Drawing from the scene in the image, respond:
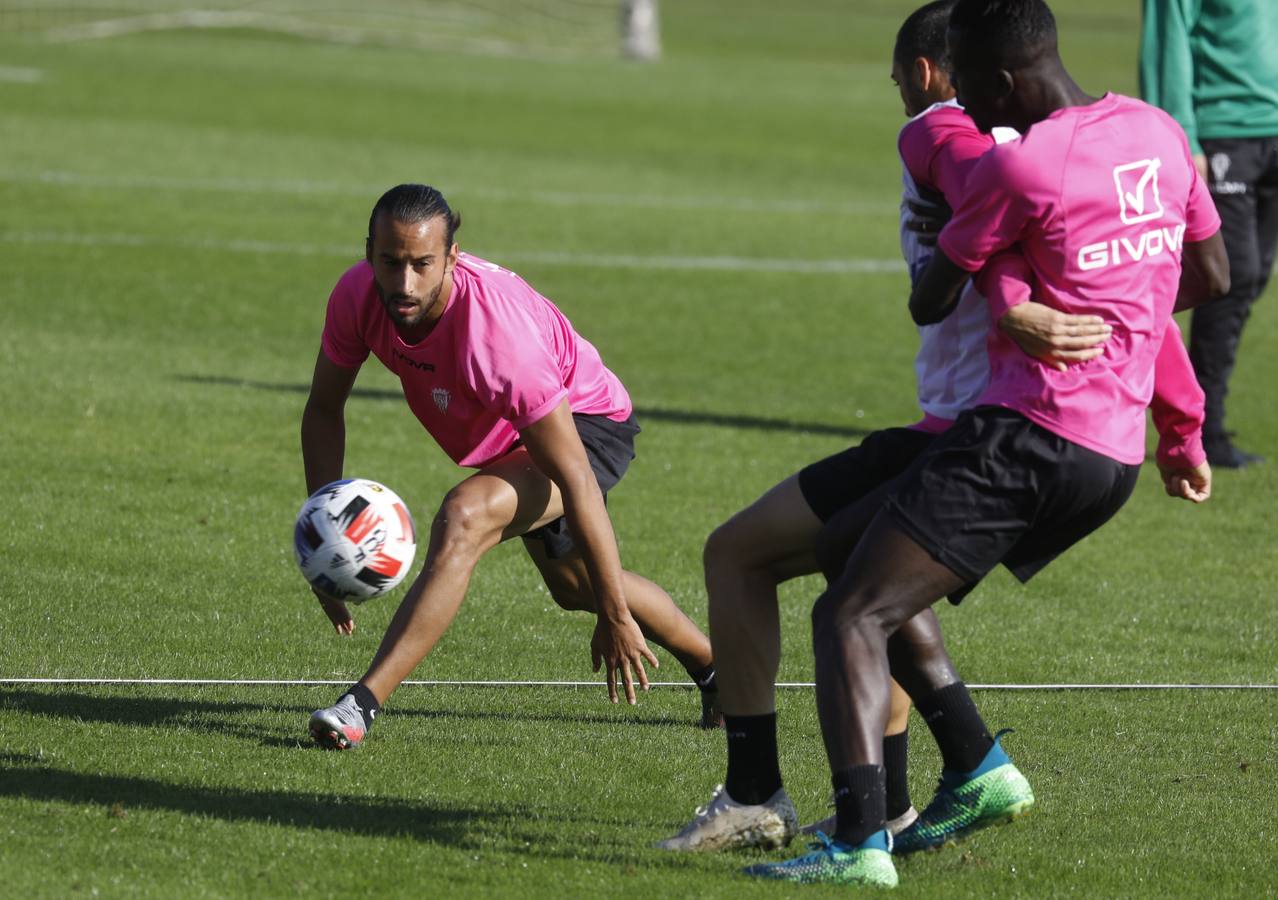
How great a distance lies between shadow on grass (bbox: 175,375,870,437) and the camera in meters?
12.3

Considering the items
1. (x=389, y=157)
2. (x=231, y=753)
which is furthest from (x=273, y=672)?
(x=389, y=157)

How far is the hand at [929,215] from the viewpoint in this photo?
523 cm

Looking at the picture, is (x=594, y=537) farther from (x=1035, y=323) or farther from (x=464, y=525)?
(x=1035, y=323)

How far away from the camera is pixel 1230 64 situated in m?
11.3

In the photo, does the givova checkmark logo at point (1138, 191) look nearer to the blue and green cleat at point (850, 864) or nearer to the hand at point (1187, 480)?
the hand at point (1187, 480)

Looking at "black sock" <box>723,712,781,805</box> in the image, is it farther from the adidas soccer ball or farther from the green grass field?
the adidas soccer ball

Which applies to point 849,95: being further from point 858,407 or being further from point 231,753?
point 231,753

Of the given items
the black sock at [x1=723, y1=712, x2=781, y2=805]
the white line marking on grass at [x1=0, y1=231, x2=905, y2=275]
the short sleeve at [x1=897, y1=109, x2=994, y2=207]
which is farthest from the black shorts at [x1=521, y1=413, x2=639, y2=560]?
the white line marking on grass at [x1=0, y1=231, x2=905, y2=275]

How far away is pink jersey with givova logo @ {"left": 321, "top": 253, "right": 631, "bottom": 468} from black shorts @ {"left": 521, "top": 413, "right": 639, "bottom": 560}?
55 mm

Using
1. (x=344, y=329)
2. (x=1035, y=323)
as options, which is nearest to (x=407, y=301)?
(x=344, y=329)

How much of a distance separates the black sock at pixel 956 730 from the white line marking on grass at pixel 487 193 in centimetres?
1699

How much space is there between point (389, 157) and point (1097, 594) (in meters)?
17.9

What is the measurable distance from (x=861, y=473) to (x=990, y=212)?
0.84 m

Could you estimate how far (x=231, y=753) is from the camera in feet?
19.6
